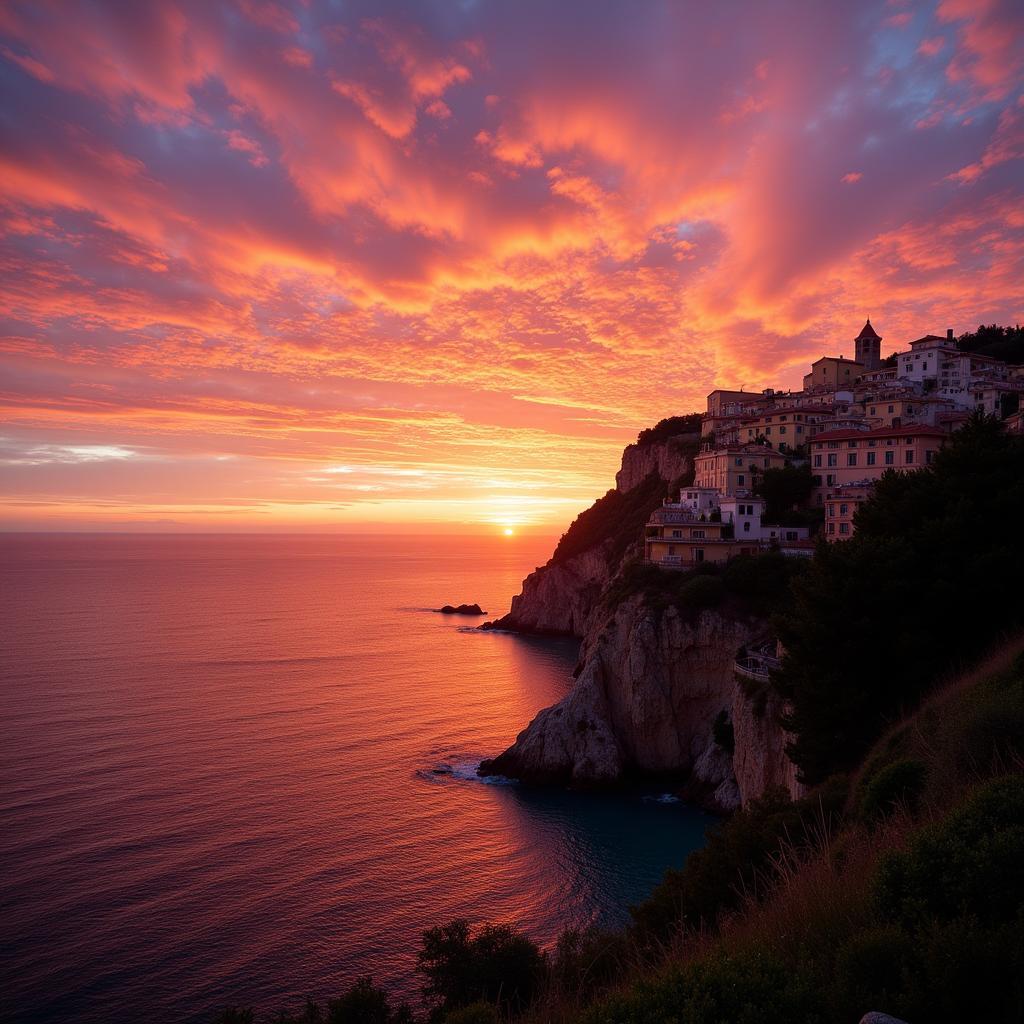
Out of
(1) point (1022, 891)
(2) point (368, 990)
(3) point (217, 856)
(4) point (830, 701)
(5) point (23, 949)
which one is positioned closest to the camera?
(1) point (1022, 891)

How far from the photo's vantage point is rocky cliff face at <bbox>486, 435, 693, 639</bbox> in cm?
9919

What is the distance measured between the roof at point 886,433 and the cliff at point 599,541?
24422mm

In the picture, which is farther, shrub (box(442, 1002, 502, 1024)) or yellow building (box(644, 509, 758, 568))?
yellow building (box(644, 509, 758, 568))

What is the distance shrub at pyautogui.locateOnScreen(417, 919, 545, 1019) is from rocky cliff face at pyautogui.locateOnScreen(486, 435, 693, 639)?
7708cm

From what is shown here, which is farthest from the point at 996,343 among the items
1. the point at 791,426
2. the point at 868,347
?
the point at 791,426

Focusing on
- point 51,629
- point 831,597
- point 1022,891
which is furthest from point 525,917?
point 51,629

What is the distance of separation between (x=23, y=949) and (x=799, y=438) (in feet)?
261

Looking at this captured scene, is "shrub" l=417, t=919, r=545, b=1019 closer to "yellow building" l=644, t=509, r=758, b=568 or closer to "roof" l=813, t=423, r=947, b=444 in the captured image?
"yellow building" l=644, t=509, r=758, b=568

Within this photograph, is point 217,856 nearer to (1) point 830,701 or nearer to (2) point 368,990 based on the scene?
(2) point 368,990

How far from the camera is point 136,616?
108000 millimetres

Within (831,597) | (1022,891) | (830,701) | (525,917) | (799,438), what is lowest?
(525,917)

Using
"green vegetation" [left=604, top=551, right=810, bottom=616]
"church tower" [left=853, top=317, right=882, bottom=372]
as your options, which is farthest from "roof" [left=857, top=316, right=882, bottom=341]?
"green vegetation" [left=604, top=551, right=810, bottom=616]

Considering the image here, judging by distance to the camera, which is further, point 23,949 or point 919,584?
point 23,949

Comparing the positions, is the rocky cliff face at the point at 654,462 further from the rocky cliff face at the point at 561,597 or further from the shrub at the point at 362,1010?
the shrub at the point at 362,1010
